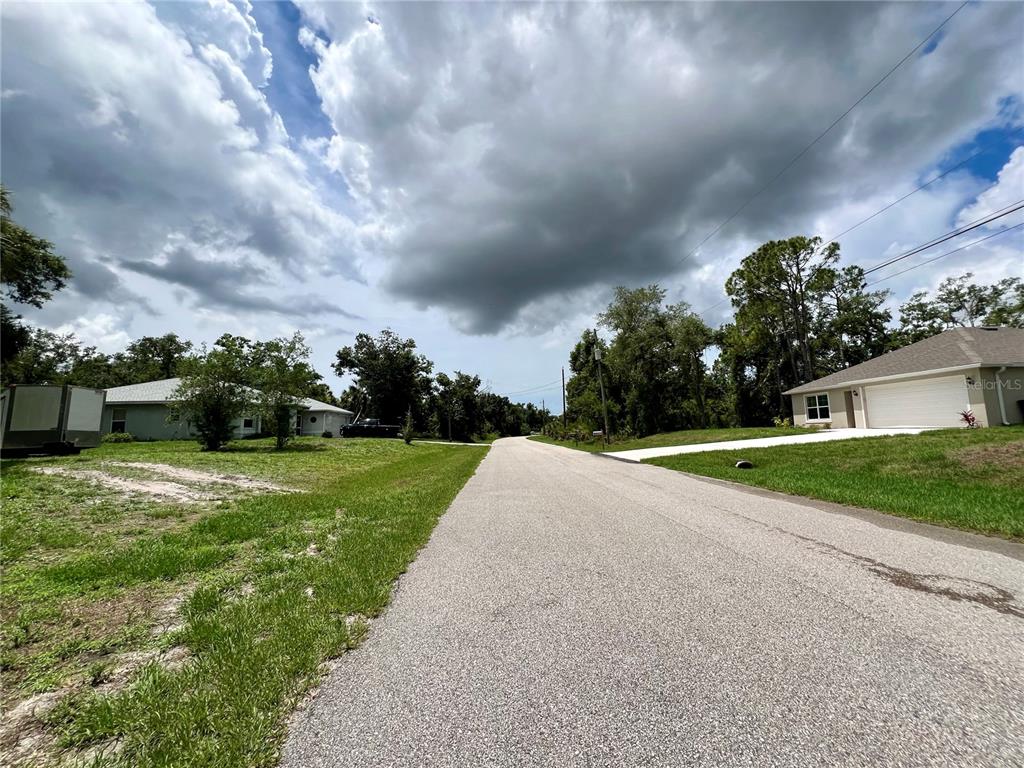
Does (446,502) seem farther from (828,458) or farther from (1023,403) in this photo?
(1023,403)

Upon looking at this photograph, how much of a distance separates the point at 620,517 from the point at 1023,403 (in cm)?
2130

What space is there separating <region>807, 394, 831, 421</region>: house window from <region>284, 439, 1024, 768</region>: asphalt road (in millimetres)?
24811

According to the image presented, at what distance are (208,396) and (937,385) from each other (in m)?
33.2

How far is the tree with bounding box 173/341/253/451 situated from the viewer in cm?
2092

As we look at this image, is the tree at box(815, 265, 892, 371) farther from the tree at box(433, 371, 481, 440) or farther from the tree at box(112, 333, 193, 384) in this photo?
the tree at box(112, 333, 193, 384)

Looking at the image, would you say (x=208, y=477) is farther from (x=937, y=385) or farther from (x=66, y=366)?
(x=66, y=366)

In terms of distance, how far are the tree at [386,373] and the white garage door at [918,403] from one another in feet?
142

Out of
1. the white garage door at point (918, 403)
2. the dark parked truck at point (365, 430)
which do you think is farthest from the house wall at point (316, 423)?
the white garage door at point (918, 403)

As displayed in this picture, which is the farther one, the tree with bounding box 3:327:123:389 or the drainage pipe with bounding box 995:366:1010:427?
the tree with bounding box 3:327:123:389

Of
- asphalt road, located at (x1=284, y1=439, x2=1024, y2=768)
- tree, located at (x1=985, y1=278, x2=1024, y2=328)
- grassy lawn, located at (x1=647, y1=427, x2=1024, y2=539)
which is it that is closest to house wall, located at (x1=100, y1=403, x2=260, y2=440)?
grassy lawn, located at (x1=647, y1=427, x2=1024, y2=539)

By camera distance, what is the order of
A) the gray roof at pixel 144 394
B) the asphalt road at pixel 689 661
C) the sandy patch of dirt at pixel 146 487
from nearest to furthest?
the asphalt road at pixel 689 661 → the sandy patch of dirt at pixel 146 487 → the gray roof at pixel 144 394

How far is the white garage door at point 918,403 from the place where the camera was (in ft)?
59.9

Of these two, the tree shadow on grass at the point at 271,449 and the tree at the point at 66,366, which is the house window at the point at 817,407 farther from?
the tree at the point at 66,366

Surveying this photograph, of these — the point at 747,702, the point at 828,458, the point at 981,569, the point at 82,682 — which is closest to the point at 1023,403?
the point at 828,458
